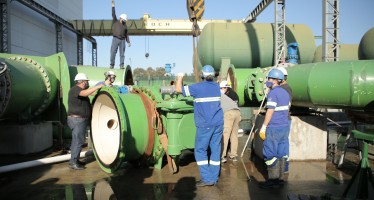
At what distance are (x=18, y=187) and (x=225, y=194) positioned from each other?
269 cm

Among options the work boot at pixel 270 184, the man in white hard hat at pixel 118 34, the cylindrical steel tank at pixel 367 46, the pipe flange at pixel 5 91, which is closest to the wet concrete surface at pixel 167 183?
the work boot at pixel 270 184

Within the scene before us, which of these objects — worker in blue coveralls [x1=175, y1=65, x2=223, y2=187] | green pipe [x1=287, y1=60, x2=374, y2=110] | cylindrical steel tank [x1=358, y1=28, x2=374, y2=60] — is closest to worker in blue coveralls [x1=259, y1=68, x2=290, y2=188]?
worker in blue coveralls [x1=175, y1=65, x2=223, y2=187]

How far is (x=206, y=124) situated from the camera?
13.8 ft

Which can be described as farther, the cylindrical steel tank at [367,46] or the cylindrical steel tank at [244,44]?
the cylindrical steel tank at [244,44]

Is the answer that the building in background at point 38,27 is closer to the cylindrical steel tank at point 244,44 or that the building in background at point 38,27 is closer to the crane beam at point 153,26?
the crane beam at point 153,26

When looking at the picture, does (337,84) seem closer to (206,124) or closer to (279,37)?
(206,124)

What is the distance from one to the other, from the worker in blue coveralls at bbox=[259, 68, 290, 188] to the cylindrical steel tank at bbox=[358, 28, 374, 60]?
7577 millimetres

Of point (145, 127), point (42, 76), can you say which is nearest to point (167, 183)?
point (145, 127)

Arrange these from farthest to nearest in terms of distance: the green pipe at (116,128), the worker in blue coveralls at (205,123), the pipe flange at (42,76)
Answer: the pipe flange at (42,76)
the green pipe at (116,128)
the worker in blue coveralls at (205,123)

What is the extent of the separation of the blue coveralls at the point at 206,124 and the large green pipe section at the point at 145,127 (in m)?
0.36

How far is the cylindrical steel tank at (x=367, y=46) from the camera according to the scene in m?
10.1

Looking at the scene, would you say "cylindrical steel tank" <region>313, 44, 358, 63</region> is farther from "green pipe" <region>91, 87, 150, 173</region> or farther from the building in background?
the building in background

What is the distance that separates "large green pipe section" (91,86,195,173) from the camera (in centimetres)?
448

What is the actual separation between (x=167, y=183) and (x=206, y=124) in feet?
3.15
